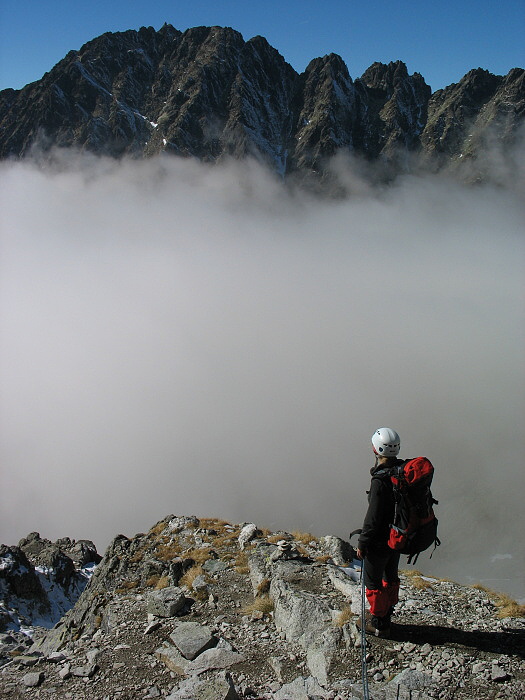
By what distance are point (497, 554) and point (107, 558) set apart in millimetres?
225868

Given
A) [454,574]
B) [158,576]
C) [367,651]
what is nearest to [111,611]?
[158,576]

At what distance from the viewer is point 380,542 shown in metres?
9.04

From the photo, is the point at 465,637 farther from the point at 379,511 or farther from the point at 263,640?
the point at 263,640

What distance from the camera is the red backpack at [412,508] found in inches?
327

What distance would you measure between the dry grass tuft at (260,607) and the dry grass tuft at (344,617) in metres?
2.18

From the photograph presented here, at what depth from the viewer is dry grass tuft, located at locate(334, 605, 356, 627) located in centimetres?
1009

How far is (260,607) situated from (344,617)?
257 centimetres

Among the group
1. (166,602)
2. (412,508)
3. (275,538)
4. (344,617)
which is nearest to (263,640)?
(344,617)

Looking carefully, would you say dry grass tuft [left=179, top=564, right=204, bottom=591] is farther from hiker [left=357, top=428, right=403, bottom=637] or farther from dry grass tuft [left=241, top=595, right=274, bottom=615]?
hiker [left=357, top=428, right=403, bottom=637]

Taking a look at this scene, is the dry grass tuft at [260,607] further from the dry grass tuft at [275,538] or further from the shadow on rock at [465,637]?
the dry grass tuft at [275,538]

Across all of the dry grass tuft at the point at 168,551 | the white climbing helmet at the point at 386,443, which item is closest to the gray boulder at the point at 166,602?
the dry grass tuft at the point at 168,551

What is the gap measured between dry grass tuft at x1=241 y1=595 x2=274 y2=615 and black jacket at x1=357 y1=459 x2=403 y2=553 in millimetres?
4345

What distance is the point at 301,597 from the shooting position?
1131 cm

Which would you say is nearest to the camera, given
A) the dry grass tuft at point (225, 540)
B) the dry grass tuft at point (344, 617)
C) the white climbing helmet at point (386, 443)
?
the white climbing helmet at point (386, 443)
